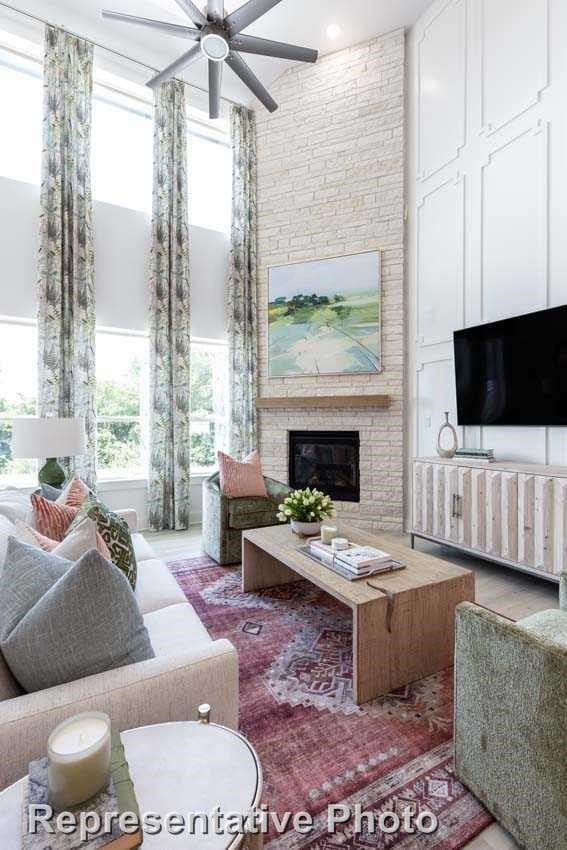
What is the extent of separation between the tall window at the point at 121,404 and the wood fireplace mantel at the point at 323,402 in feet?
4.52

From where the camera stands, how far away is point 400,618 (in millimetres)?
1764

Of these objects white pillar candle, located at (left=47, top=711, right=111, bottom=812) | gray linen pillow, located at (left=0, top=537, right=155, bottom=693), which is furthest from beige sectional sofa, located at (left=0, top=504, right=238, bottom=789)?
white pillar candle, located at (left=47, top=711, right=111, bottom=812)

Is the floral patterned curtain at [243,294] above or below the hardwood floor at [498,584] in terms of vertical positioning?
above

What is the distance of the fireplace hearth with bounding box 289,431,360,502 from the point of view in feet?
15.6

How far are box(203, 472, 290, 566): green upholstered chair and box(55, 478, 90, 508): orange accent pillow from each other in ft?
4.23

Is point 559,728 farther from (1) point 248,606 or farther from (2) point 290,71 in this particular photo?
(2) point 290,71

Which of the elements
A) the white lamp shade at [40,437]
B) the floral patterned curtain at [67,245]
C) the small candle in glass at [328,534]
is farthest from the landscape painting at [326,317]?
the white lamp shade at [40,437]

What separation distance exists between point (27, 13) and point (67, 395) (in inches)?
138

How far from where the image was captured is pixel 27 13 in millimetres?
3822

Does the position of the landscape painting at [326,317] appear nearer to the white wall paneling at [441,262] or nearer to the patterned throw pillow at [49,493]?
the white wall paneling at [441,262]

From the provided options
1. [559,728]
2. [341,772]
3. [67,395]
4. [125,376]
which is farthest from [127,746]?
[125,376]

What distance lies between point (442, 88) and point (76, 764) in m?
5.32

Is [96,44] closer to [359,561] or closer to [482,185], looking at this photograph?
[482,185]

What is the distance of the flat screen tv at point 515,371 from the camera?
289 cm
